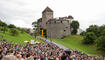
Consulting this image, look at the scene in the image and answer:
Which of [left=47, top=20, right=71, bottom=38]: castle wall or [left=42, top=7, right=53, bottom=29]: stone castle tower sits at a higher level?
[left=42, top=7, right=53, bottom=29]: stone castle tower

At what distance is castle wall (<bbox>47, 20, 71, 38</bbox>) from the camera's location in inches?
3009

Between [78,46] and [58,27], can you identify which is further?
[58,27]

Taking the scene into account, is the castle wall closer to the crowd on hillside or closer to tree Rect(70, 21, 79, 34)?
tree Rect(70, 21, 79, 34)

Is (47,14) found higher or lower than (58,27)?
higher

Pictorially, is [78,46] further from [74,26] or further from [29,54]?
[29,54]

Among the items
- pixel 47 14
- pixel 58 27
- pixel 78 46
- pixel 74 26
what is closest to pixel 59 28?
pixel 58 27

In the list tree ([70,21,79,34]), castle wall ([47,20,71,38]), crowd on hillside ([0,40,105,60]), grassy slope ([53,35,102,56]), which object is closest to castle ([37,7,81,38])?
castle wall ([47,20,71,38])

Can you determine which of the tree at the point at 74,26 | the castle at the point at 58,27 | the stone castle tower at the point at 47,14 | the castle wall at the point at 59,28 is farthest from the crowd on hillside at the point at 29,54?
the stone castle tower at the point at 47,14

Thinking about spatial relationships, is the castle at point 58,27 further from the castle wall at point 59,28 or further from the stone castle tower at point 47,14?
the stone castle tower at point 47,14

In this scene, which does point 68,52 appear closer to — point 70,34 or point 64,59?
point 64,59

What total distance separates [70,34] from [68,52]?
73.2 meters

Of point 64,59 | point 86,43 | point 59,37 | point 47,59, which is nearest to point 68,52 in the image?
point 64,59

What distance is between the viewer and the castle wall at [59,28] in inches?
3009

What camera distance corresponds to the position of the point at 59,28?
76.9 m
